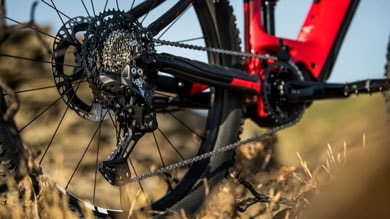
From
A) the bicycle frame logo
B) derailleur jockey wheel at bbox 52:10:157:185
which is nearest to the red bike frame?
the bicycle frame logo

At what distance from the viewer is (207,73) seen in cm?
324

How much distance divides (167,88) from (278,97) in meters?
0.62

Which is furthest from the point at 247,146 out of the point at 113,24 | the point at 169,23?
the point at 113,24

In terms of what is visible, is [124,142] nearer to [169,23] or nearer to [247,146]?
[169,23]

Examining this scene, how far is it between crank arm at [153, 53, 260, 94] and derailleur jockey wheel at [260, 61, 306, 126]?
0.32 feet

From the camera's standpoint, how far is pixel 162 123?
18.5 ft

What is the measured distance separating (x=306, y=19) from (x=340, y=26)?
0.65 ft

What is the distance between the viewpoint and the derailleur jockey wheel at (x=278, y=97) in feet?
12.0

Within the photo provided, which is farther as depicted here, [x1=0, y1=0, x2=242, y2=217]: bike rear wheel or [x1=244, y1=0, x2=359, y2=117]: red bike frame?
[x1=244, y1=0, x2=359, y2=117]: red bike frame

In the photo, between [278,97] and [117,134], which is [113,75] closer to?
[117,134]

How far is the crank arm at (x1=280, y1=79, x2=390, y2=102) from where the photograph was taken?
3.66 m

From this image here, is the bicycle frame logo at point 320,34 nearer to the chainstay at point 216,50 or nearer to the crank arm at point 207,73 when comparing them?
the chainstay at point 216,50

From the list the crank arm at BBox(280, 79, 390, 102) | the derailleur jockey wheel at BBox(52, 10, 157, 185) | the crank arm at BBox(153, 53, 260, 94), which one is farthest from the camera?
the crank arm at BBox(280, 79, 390, 102)

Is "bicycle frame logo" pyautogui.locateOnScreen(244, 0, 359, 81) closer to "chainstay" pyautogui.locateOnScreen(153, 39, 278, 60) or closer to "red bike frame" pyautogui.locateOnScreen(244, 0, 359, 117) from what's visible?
"red bike frame" pyautogui.locateOnScreen(244, 0, 359, 117)
